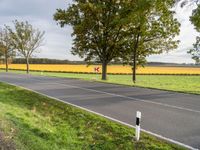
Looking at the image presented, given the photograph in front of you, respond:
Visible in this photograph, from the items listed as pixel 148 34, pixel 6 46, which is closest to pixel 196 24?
pixel 148 34

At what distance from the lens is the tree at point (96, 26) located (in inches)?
1340

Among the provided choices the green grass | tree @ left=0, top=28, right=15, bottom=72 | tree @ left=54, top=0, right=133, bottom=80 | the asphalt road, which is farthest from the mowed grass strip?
tree @ left=0, top=28, right=15, bottom=72

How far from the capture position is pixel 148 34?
3262cm

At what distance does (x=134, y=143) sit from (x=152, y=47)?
28.5m

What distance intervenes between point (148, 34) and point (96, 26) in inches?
235

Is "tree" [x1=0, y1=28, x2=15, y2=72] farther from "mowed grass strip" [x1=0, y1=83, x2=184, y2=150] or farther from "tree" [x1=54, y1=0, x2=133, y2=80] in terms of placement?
"mowed grass strip" [x1=0, y1=83, x2=184, y2=150]

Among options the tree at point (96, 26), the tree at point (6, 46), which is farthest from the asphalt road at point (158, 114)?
the tree at point (6, 46)

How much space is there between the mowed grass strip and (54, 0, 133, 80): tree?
23904 mm

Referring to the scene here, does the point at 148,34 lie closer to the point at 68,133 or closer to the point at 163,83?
the point at 163,83

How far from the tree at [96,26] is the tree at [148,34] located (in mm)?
1309

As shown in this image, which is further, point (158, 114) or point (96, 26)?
point (96, 26)

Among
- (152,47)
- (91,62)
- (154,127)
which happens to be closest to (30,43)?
(91,62)

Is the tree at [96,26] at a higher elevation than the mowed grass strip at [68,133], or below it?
higher

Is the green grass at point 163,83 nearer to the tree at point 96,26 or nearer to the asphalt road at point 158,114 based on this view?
the tree at point 96,26
